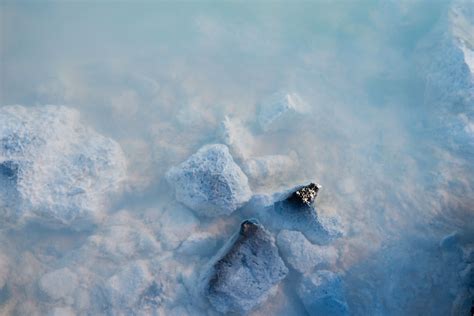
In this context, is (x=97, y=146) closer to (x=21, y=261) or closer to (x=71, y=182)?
(x=71, y=182)

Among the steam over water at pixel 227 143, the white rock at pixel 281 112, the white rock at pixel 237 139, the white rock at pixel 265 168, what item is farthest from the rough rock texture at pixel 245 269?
the white rock at pixel 281 112

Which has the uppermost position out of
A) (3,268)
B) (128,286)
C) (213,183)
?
(213,183)

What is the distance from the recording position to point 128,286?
3.80m

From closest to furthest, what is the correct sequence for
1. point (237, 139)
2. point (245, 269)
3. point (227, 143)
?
point (245, 269)
point (227, 143)
point (237, 139)

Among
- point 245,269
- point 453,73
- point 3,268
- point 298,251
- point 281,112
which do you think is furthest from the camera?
point 281,112

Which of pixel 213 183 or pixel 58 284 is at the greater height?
pixel 213 183

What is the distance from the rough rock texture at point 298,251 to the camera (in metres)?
3.97

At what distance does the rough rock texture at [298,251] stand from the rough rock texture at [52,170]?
2.73 metres

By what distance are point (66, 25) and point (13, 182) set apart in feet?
22.6

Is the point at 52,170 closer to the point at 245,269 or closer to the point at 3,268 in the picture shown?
the point at 3,268

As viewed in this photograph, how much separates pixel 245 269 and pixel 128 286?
1655 millimetres

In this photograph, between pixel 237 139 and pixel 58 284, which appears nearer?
pixel 58 284

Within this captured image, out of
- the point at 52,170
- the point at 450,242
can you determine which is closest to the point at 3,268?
the point at 52,170

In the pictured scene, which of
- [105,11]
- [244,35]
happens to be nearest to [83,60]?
[105,11]
